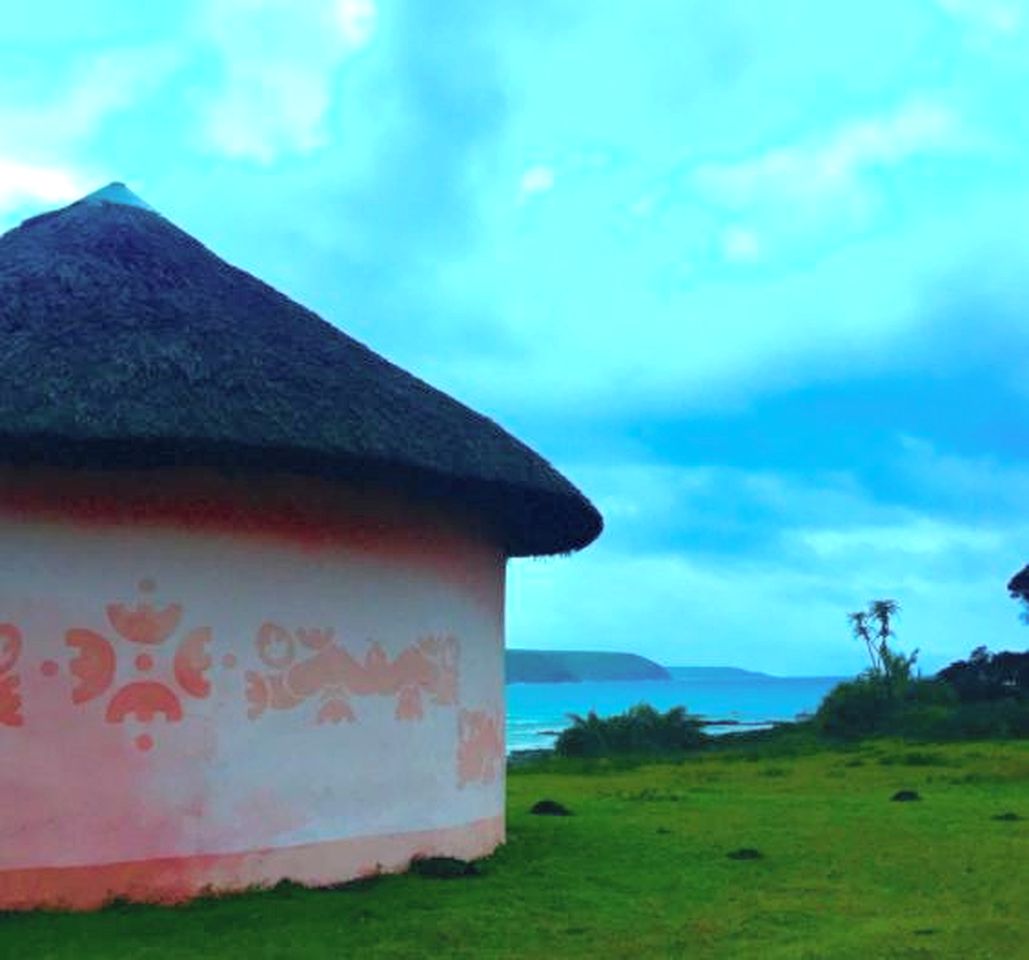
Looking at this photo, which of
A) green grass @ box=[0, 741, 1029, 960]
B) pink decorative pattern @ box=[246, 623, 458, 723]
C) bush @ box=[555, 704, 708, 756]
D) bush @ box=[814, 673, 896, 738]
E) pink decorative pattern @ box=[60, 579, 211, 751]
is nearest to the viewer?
green grass @ box=[0, 741, 1029, 960]

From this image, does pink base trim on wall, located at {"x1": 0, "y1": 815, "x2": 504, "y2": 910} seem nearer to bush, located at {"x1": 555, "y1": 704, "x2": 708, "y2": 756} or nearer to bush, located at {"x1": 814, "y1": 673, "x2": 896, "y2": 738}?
bush, located at {"x1": 555, "y1": 704, "x2": 708, "y2": 756}

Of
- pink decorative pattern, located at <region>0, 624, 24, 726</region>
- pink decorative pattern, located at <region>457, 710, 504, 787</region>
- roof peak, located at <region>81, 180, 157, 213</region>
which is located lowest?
pink decorative pattern, located at <region>457, 710, 504, 787</region>

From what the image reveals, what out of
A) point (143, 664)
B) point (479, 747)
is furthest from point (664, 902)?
point (143, 664)

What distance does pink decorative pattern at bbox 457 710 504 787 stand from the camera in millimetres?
9305

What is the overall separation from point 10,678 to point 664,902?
4.09 meters

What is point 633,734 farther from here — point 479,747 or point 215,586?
point 215,586

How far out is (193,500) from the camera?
25.7 ft

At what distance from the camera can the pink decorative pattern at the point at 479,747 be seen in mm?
9305

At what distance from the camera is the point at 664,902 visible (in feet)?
26.3

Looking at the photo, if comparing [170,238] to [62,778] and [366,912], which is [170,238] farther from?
[366,912]

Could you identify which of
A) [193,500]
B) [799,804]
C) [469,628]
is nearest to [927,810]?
[799,804]

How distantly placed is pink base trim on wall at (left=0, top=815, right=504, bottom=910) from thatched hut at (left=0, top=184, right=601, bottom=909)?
1 cm

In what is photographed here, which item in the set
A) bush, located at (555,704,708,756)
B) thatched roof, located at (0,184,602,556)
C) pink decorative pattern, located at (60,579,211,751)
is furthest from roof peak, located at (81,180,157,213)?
bush, located at (555,704,708,756)

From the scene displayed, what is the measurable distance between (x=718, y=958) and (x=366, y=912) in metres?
2.07
